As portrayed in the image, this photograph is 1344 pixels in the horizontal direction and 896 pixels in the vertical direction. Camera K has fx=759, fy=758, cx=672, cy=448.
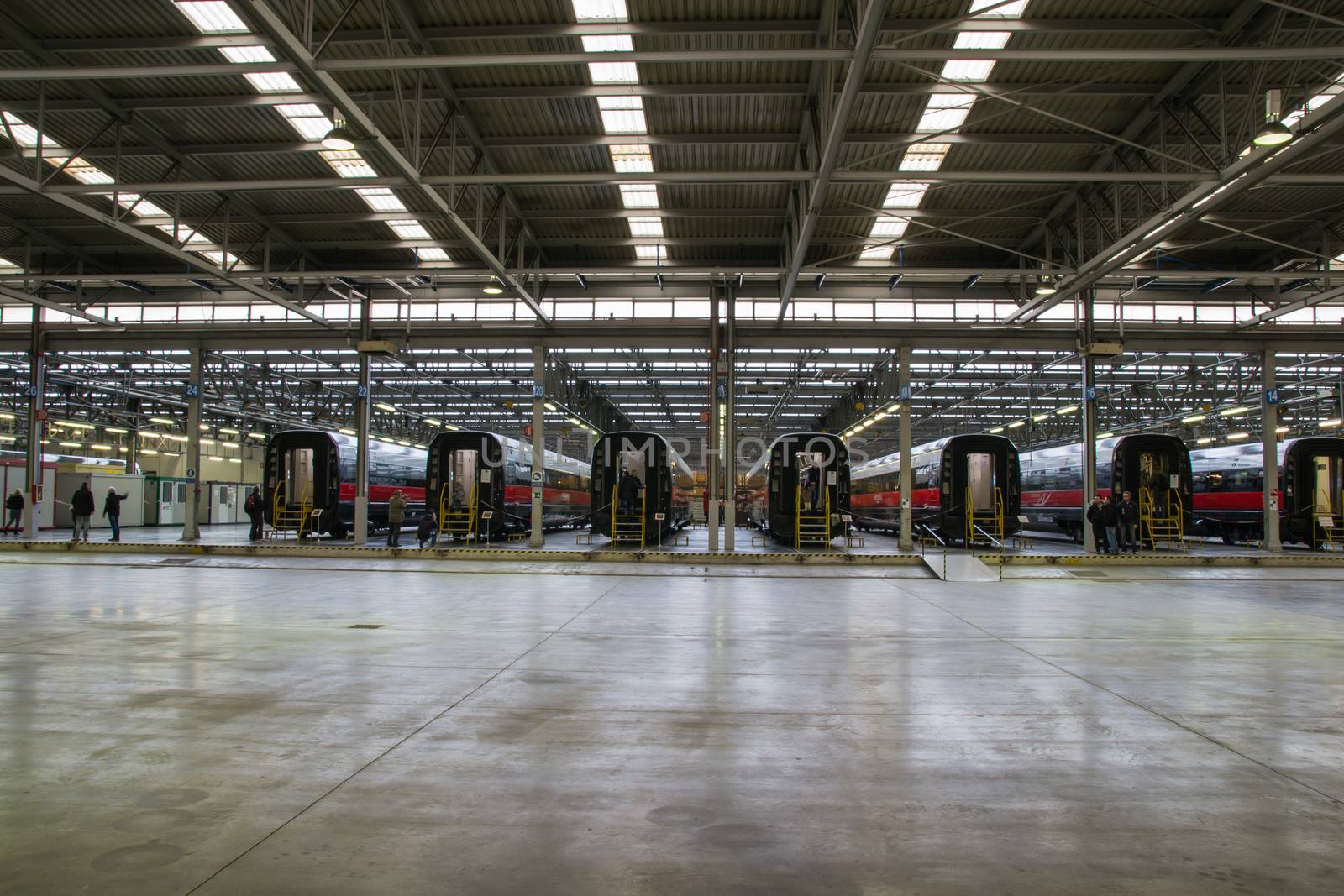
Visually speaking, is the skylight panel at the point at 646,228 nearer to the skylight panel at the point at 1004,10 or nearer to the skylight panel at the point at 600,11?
the skylight panel at the point at 600,11

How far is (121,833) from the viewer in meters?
3.34

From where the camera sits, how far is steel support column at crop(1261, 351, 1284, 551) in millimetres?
20297

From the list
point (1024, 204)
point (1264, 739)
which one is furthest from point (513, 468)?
point (1264, 739)

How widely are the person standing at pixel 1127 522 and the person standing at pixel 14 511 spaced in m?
32.3

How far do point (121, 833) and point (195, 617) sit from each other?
7.00 m

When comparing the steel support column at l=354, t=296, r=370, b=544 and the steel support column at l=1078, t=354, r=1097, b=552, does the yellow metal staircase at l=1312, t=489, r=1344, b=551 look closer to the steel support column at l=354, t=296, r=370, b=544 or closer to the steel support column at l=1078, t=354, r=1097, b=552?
the steel support column at l=1078, t=354, r=1097, b=552

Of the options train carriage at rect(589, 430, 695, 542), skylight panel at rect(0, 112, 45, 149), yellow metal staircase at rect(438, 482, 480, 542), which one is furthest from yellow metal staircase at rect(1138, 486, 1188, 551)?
skylight panel at rect(0, 112, 45, 149)

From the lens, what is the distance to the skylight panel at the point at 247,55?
39.1 ft

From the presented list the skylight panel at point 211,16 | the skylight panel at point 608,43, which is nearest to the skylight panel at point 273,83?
the skylight panel at point 211,16

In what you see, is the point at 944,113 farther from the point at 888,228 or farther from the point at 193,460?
the point at 193,460

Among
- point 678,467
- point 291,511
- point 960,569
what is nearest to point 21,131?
point 291,511

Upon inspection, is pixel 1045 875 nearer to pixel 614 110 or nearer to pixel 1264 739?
pixel 1264 739

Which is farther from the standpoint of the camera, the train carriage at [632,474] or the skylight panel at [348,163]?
the train carriage at [632,474]

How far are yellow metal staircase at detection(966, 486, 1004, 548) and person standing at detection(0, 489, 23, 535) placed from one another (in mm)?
28916
